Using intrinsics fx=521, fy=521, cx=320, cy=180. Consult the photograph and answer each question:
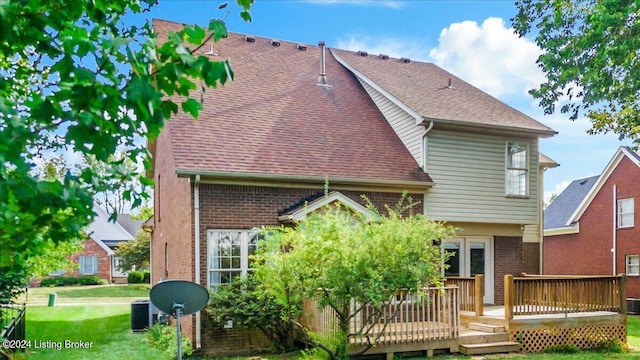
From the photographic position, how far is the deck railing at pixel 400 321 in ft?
32.4

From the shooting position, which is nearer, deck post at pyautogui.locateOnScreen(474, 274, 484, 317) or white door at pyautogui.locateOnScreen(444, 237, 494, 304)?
deck post at pyautogui.locateOnScreen(474, 274, 484, 317)

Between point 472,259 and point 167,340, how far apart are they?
8.49 metres

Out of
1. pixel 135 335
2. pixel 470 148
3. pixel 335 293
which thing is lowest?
pixel 135 335

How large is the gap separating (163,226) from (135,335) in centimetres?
357

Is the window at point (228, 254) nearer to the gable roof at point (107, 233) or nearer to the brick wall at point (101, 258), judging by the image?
the brick wall at point (101, 258)

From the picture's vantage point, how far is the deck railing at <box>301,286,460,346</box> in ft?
32.4

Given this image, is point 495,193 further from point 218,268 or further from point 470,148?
point 218,268

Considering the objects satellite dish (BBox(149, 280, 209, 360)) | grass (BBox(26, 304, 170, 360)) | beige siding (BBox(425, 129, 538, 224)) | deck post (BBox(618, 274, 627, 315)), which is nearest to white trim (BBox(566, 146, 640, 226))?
beige siding (BBox(425, 129, 538, 224))

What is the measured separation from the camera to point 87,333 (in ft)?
47.2

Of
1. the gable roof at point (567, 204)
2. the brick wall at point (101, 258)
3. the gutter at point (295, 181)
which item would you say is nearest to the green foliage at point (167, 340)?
→ the gutter at point (295, 181)

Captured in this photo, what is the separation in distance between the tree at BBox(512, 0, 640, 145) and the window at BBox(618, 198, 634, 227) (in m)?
11.1

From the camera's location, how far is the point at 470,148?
1430cm

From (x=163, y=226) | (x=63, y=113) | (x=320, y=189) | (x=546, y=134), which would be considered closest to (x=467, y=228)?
(x=546, y=134)

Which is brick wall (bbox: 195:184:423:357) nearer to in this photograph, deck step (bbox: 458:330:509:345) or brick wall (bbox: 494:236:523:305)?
deck step (bbox: 458:330:509:345)
